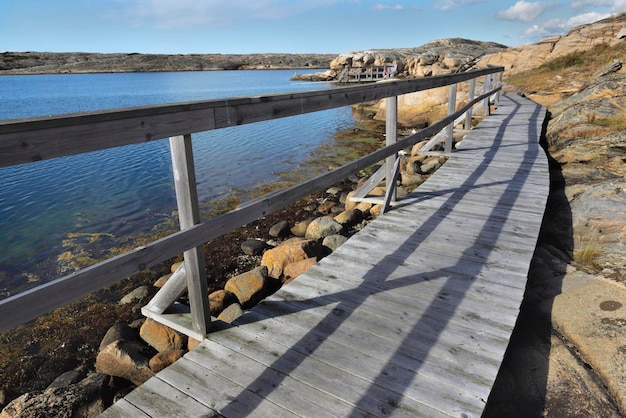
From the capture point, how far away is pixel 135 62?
450 feet

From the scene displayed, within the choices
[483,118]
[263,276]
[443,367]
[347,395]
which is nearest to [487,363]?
[443,367]

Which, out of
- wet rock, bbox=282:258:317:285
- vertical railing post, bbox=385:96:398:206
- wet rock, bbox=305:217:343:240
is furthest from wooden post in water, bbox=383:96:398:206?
wet rock, bbox=305:217:343:240

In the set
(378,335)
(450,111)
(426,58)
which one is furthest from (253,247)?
(426,58)

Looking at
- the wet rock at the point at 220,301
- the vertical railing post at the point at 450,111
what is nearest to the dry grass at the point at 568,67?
the vertical railing post at the point at 450,111

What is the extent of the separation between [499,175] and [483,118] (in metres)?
7.56

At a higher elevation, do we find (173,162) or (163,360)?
(173,162)

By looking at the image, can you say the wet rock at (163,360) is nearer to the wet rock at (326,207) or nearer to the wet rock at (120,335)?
the wet rock at (120,335)

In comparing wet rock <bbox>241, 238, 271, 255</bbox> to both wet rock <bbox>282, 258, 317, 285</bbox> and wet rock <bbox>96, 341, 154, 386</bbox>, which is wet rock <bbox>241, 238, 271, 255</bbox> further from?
wet rock <bbox>96, 341, 154, 386</bbox>

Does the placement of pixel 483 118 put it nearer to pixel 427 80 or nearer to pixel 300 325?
pixel 427 80

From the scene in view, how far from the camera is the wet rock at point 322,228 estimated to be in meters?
7.79

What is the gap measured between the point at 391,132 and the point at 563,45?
30.2 meters

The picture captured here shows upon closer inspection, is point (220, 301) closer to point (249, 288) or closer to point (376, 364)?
point (249, 288)

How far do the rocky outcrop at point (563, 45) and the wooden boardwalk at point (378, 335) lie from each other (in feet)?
94.4

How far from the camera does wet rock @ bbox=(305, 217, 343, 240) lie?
25.6 ft
